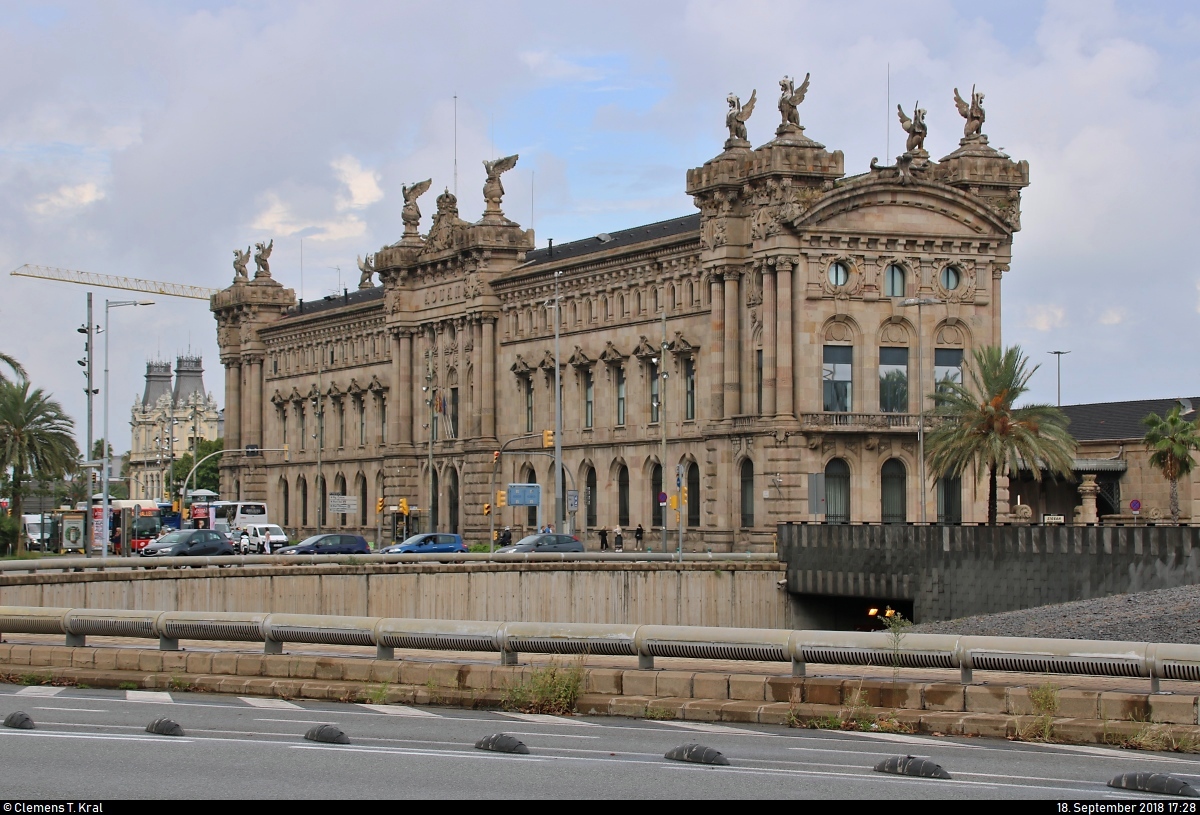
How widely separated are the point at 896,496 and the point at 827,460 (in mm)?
3434

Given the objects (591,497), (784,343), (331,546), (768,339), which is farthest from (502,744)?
(591,497)

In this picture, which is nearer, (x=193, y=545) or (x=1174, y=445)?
(x=193, y=545)

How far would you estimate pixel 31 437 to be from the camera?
262 feet

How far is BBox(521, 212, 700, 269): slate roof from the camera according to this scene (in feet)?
293

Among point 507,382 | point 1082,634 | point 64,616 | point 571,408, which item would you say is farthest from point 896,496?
point 64,616

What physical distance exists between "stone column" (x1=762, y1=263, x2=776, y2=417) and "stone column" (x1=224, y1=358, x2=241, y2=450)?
214 feet

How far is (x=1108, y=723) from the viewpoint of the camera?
18266mm

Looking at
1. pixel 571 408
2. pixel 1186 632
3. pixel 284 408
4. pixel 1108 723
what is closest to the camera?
pixel 1108 723

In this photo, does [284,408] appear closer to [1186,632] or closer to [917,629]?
[917,629]

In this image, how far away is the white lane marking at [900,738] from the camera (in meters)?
18.1

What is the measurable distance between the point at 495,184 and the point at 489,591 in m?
41.8

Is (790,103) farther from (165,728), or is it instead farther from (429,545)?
(165,728)

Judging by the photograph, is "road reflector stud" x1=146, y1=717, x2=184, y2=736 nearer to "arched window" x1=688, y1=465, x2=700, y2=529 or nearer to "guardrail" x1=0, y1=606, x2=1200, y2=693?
"guardrail" x1=0, y1=606, x2=1200, y2=693

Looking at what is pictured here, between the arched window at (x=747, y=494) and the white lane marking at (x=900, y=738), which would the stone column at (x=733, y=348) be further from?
the white lane marking at (x=900, y=738)
